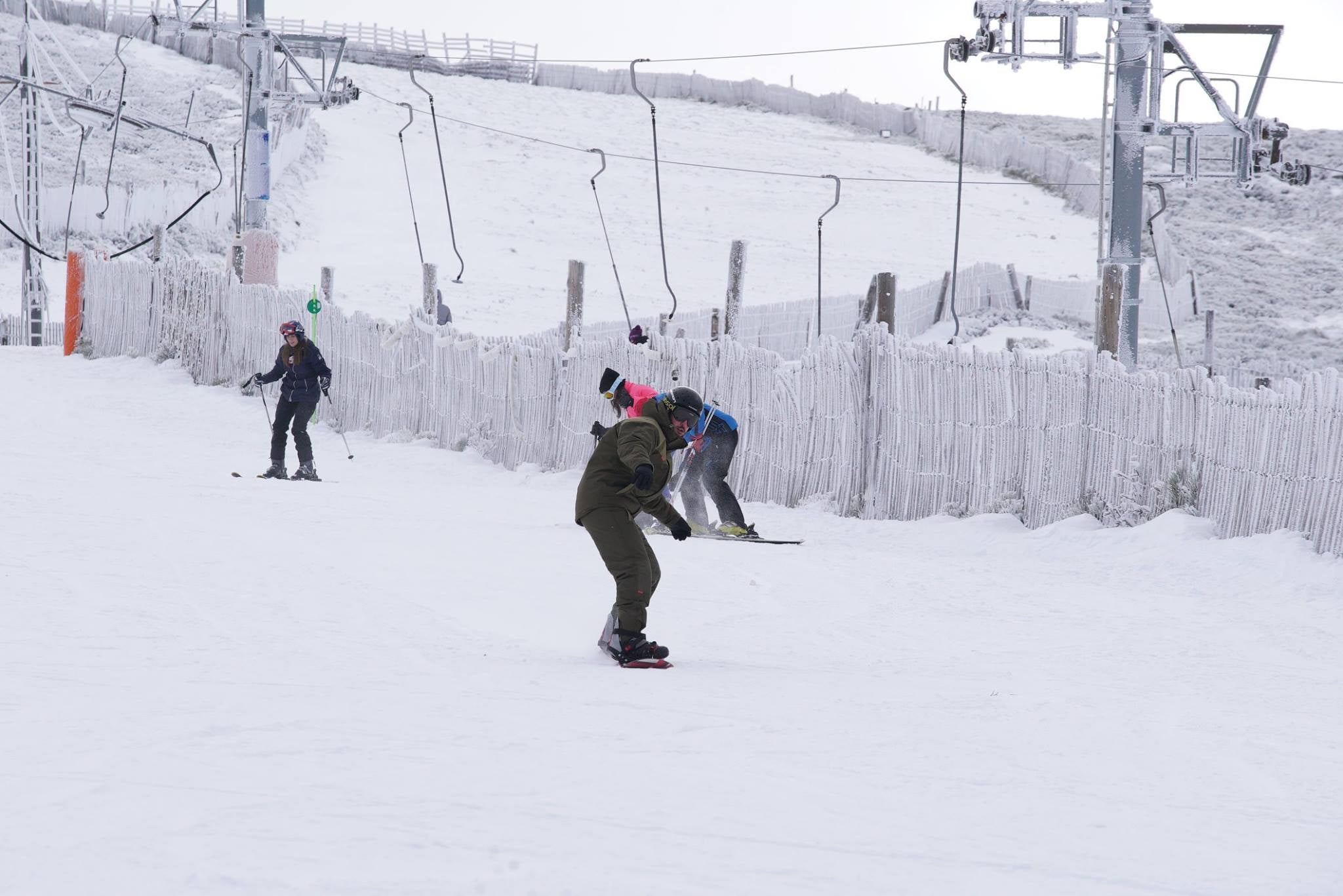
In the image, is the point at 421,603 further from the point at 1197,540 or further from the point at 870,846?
the point at 1197,540

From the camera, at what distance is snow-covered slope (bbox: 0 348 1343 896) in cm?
382

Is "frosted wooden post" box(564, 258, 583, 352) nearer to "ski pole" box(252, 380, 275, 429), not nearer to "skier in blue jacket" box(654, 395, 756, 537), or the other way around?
"ski pole" box(252, 380, 275, 429)

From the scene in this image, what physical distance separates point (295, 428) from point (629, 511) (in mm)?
7561

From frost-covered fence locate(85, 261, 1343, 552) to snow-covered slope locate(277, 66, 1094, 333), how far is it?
14809 mm

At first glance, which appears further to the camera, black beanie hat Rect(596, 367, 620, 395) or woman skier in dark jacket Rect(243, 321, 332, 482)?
woman skier in dark jacket Rect(243, 321, 332, 482)

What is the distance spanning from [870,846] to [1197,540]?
6017 mm

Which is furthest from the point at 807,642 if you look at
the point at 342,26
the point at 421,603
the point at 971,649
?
the point at 342,26

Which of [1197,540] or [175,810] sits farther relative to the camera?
Result: [1197,540]

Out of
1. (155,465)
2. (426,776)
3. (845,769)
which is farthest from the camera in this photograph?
(155,465)

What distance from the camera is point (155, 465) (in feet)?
43.8

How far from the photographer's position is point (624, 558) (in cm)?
647

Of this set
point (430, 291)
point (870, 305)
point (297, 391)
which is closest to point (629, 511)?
point (297, 391)

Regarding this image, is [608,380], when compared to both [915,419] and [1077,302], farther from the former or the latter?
[1077,302]

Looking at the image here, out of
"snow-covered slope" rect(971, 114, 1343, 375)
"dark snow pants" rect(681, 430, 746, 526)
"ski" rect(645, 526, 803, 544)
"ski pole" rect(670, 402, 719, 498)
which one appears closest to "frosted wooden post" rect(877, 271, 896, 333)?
"ski pole" rect(670, 402, 719, 498)
